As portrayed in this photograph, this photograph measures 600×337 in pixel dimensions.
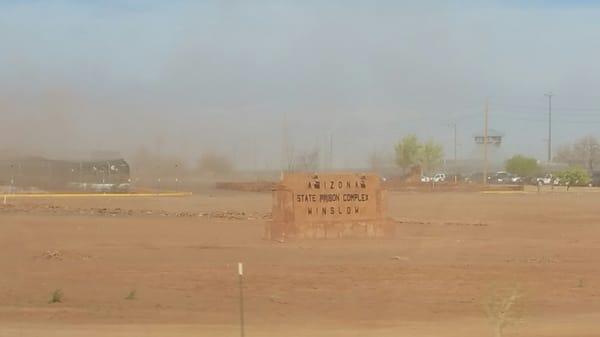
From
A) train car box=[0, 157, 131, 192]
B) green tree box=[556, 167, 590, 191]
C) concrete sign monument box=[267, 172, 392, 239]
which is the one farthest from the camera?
green tree box=[556, 167, 590, 191]

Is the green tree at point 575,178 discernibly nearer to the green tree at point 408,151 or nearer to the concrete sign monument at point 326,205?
the green tree at point 408,151

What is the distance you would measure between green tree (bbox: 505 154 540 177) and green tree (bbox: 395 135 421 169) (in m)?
25.1

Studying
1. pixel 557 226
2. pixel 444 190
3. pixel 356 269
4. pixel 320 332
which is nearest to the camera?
pixel 320 332

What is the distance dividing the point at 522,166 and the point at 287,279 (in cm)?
15004

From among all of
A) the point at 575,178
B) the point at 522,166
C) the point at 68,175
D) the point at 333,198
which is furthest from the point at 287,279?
the point at 522,166

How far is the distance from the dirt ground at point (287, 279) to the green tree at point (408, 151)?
97.5 metres

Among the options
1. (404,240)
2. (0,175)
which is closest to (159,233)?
(404,240)

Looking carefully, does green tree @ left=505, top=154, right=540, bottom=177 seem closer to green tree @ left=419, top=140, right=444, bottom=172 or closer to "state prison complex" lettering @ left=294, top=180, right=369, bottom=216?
green tree @ left=419, top=140, right=444, bottom=172

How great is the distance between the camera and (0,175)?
68125 mm

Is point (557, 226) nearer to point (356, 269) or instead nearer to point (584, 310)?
point (356, 269)

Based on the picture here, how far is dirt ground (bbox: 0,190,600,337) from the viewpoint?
15.9 m

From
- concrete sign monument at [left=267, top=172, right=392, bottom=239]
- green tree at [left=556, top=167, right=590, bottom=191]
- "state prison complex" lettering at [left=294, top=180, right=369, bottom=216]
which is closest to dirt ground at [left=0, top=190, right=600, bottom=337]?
concrete sign monument at [left=267, top=172, right=392, bottom=239]

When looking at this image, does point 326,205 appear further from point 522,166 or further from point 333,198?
point 522,166

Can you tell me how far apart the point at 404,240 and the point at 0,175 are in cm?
4208
